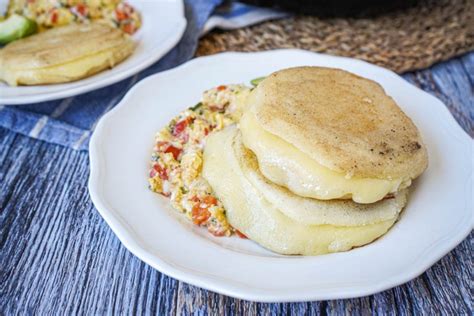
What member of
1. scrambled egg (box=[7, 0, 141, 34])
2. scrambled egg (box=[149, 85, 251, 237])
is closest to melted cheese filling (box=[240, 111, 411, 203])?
scrambled egg (box=[149, 85, 251, 237])

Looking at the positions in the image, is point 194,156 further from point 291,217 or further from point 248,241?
point 291,217

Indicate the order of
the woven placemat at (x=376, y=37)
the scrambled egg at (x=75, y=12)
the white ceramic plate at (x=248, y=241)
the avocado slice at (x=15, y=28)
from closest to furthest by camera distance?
the white ceramic plate at (x=248, y=241), the avocado slice at (x=15, y=28), the scrambled egg at (x=75, y=12), the woven placemat at (x=376, y=37)

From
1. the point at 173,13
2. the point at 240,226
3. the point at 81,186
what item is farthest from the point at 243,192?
the point at 173,13

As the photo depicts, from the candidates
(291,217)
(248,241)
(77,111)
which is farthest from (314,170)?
(77,111)

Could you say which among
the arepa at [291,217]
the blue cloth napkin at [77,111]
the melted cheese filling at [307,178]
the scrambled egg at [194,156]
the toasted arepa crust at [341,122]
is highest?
the toasted arepa crust at [341,122]

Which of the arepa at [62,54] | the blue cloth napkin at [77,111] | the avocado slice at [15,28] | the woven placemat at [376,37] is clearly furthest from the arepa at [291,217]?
the avocado slice at [15,28]

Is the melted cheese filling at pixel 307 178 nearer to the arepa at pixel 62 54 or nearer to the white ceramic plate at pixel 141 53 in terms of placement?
the white ceramic plate at pixel 141 53

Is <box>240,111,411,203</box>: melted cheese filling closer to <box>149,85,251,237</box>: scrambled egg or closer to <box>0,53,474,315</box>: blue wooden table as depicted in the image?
<box>149,85,251,237</box>: scrambled egg

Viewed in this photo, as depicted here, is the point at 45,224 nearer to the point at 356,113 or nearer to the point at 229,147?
the point at 229,147
